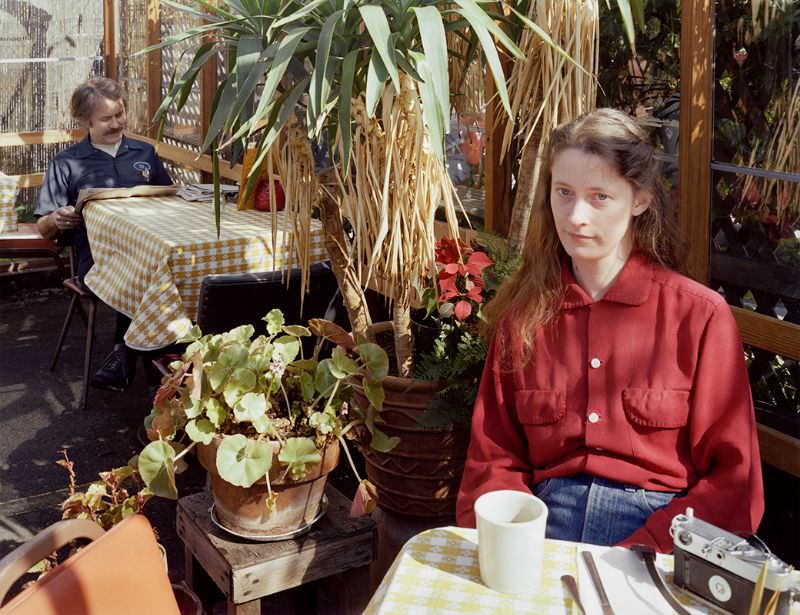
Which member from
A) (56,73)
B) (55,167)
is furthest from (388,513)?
(56,73)

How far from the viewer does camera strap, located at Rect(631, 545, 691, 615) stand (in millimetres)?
1281

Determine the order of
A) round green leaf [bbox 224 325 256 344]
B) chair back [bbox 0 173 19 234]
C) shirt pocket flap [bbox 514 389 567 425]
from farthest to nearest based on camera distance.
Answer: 1. chair back [bbox 0 173 19 234]
2. round green leaf [bbox 224 325 256 344]
3. shirt pocket flap [bbox 514 389 567 425]

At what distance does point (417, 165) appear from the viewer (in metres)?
2.32

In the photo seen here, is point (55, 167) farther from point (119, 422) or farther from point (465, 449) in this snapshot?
point (465, 449)

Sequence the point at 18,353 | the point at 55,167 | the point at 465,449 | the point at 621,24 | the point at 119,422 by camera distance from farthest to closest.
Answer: the point at 18,353
the point at 55,167
the point at 119,422
the point at 621,24
the point at 465,449

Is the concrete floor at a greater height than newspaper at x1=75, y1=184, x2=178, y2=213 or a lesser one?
lesser

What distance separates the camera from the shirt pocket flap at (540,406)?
189cm

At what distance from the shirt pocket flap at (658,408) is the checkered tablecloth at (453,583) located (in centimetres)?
42

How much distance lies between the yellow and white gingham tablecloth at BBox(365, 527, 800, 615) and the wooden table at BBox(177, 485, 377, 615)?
0.84 meters

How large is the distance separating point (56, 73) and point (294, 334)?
21.8 feet

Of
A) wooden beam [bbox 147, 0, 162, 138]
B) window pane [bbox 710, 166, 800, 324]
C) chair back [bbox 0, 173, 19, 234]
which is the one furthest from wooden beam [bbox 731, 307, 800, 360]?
wooden beam [bbox 147, 0, 162, 138]

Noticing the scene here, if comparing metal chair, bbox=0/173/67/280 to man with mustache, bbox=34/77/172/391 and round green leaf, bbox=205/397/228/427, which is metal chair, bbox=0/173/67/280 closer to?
man with mustache, bbox=34/77/172/391

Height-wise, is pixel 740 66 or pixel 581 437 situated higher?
pixel 740 66

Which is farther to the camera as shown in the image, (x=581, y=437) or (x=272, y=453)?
(x=272, y=453)
